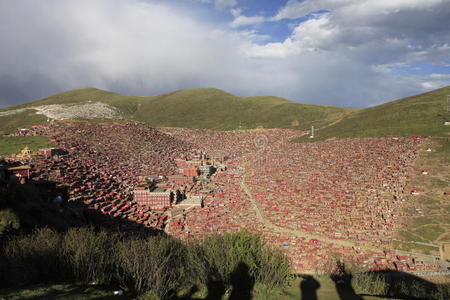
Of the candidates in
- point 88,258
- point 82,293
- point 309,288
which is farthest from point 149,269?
point 309,288

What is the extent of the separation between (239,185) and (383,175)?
86.4 ft

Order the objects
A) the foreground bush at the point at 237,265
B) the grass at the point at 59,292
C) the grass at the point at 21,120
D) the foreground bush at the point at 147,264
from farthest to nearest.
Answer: the grass at the point at 21,120 → the foreground bush at the point at 237,265 → the foreground bush at the point at 147,264 → the grass at the point at 59,292

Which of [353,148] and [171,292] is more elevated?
[353,148]

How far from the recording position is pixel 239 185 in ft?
194

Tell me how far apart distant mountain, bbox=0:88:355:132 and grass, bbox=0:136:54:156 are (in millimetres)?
45862

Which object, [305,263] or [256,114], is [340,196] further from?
[256,114]

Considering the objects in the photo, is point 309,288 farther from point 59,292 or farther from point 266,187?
point 266,187

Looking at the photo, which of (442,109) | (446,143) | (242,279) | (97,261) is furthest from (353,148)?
(97,261)

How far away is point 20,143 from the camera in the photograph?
6531 cm

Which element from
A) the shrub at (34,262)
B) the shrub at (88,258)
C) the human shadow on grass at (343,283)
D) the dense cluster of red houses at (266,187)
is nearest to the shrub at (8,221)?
the shrub at (34,262)

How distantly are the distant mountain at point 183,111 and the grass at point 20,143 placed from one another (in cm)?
4586

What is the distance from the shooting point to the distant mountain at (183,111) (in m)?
128

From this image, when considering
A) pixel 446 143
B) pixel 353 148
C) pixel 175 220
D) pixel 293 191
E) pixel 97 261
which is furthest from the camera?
pixel 353 148

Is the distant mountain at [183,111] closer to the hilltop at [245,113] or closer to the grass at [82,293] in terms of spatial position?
the hilltop at [245,113]
